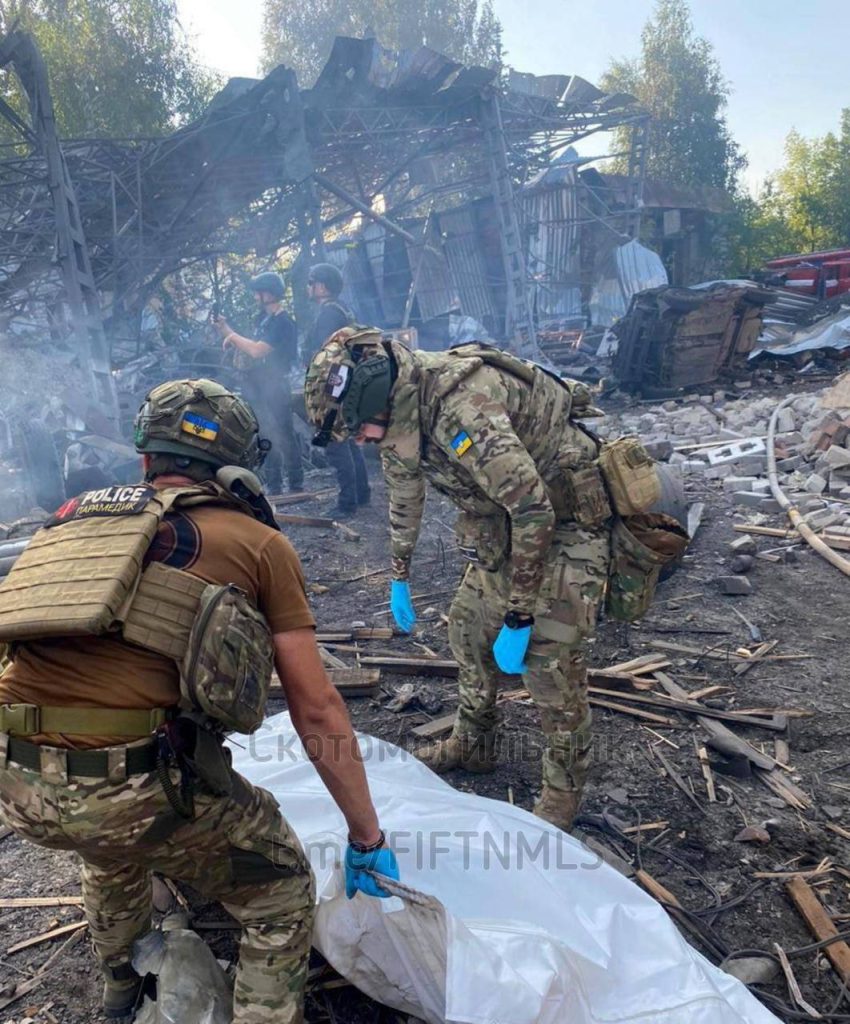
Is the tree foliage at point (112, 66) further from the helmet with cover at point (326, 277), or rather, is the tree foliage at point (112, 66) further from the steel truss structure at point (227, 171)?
the helmet with cover at point (326, 277)

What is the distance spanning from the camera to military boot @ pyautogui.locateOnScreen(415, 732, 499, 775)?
3.32 metres

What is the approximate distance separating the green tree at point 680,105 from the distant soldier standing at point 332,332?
3129 centimetres

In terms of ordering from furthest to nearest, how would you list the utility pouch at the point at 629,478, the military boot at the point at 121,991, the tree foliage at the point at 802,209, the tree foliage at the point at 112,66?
the tree foliage at the point at 802,209 < the tree foliage at the point at 112,66 < the utility pouch at the point at 629,478 < the military boot at the point at 121,991

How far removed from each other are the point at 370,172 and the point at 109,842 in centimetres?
1510

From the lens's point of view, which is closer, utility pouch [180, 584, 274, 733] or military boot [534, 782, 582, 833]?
utility pouch [180, 584, 274, 733]

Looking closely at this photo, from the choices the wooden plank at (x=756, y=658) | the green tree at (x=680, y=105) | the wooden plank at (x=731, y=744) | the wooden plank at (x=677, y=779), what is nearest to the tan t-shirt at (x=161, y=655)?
the wooden plank at (x=677, y=779)

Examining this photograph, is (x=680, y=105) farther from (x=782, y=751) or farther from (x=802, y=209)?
(x=782, y=751)

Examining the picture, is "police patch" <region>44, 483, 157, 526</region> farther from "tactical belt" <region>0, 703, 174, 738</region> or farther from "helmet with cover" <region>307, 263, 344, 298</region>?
"helmet with cover" <region>307, 263, 344, 298</region>

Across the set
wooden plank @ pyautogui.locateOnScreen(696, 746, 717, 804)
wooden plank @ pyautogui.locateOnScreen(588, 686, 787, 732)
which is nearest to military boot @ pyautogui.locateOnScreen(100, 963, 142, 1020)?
wooden plank @ pyautogui.locateOnScreen(696, 746, 717, 804)

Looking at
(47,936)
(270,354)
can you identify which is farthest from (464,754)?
(270,354)

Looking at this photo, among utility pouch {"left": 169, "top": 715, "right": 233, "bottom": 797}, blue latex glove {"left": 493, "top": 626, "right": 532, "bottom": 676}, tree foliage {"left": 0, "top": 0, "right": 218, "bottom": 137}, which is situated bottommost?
blue latex glove {"left": 493, "top": 626, "right": 532, "bottom": 676}

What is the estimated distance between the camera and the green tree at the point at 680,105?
33562mm

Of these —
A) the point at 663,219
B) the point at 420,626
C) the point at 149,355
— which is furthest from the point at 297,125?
the point at 663,219

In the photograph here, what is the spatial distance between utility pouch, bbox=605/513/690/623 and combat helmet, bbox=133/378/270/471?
5.42ft
